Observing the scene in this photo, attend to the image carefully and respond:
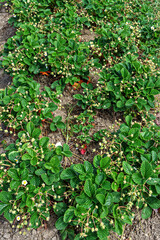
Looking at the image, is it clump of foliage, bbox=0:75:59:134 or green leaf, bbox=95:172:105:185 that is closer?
green leaf, bbox=95:172:105:185

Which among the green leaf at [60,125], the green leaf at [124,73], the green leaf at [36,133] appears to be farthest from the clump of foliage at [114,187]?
the green leaf at [124,73]

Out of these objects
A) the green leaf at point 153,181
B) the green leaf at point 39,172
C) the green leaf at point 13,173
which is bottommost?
the green leaf at point 153,181

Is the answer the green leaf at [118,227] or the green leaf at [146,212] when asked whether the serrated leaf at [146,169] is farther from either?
the green leaf at [118,227]

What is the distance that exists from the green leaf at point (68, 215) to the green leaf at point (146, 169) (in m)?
0.80

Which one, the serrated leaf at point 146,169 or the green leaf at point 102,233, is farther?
the serrated leaf at point 146,169

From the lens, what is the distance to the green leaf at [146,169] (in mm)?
1935

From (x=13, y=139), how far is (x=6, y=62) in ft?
A: 3.77

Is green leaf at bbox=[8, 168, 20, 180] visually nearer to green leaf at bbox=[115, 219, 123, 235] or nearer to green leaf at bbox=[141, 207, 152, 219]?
green leaf at bbox=[115, 219, 123, 235]

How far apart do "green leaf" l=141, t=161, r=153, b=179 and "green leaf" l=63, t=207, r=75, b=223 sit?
31.5 inches

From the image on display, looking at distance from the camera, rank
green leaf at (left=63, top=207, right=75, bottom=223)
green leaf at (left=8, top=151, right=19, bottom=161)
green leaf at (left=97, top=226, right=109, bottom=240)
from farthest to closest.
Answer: green leaf at (left=8, top=151, right=19, bottom=161)
green leaf at (left=63, top=207, right=75, bottom=223)
green leaf at (left=97, top=226, right=109, bottom=240)

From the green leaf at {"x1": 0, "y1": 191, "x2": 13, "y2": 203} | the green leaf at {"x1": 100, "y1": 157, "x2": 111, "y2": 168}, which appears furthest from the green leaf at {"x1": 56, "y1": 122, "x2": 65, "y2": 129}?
the green leaf at {"x1": 0, "y1": 191, "x2": 13, "y2": 203}

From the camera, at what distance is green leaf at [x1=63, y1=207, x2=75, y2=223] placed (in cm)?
182

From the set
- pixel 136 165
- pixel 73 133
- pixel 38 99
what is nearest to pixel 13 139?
pixel 38 99

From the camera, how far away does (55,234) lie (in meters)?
2.03
